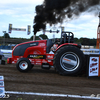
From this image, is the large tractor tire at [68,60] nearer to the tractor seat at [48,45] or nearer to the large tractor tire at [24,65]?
the tractor seat at [48,45]

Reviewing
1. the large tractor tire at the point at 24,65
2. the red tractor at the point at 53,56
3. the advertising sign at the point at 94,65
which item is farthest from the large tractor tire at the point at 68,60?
the large tractor tire at the point at 24,65

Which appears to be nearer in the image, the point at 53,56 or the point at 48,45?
the point at 53,56

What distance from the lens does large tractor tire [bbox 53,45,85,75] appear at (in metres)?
6.12

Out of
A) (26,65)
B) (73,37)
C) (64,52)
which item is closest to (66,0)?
(73,37)

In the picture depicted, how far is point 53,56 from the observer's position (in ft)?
21.9

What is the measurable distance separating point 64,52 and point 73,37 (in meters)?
0.88

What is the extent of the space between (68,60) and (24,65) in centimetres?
194

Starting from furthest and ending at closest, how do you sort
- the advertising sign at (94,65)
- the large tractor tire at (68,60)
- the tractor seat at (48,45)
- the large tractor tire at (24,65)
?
the tractor seat at (48,45) < the large tractor tire at (24,65) < the large tractor tire at (68,60) < the advertising sign at (94,65)

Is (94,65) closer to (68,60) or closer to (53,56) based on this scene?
(68,60)

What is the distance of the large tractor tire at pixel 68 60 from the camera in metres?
6.12

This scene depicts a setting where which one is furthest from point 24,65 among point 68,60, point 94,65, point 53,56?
point 94,65

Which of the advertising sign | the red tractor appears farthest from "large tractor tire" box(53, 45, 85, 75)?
the advertising sign

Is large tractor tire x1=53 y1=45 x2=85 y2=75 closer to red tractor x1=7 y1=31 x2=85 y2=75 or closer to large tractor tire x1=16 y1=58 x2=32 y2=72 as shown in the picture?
red tractor x1=7 y1=31 x2=85 y2=75

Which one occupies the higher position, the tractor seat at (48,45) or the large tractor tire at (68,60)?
the tractor seat at (48,45)
